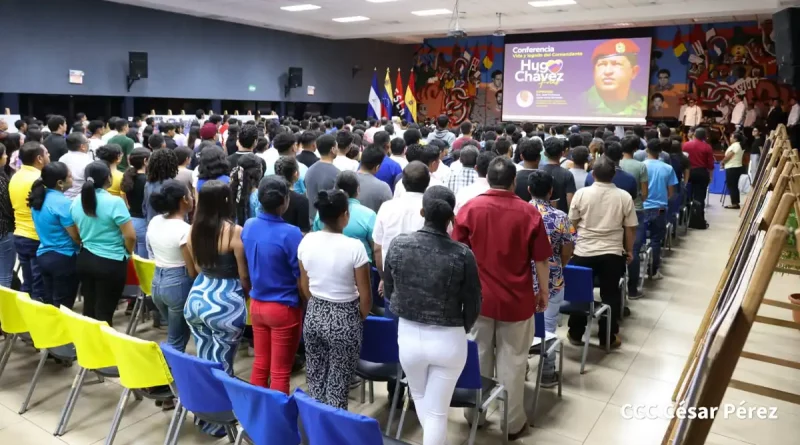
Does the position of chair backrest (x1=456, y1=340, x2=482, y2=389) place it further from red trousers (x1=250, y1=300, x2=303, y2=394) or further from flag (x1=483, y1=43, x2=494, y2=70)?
flag (x1=483, y1=43, x2=494, y2=70)

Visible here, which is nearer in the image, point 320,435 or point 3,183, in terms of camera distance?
point 320,435

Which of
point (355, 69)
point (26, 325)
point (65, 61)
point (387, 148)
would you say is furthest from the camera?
point (355, 69)

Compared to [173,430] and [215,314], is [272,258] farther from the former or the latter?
[173,430]

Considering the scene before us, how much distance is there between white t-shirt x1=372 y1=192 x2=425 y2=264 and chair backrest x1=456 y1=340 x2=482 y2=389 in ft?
2.75

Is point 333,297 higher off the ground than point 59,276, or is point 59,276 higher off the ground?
point 333,297

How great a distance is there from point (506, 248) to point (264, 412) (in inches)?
54.6

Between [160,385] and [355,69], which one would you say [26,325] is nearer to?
[160,385]

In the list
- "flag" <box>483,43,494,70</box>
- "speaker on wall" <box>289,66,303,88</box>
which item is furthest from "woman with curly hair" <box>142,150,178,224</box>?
"flag" <box>483,43,494,70</box>

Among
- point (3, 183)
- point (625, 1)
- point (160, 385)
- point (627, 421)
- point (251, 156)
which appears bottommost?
point (627, 421)

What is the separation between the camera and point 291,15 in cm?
1480

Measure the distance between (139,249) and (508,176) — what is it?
361cm

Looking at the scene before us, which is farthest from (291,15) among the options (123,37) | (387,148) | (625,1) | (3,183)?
(3,183)

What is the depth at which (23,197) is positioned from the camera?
4156 mm

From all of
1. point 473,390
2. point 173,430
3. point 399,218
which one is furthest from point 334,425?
point 399,218
